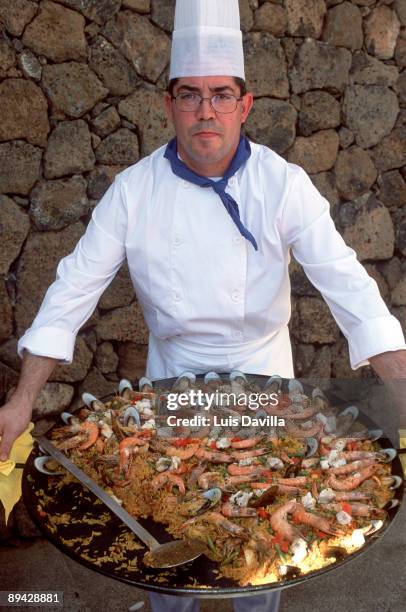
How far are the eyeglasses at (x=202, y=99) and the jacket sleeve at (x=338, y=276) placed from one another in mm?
266

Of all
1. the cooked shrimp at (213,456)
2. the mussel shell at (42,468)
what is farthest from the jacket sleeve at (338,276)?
the mussel shell at (42,468)

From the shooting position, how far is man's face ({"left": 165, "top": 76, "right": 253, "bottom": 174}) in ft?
6.05

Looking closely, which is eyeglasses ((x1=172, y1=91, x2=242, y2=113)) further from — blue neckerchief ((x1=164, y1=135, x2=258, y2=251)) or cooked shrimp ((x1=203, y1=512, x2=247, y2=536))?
cooked shrimp ((x1=203, y1=512, x2=247, y2=536))

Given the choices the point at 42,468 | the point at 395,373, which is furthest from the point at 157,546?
the point at 395,373

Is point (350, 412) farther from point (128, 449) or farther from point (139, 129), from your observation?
point (139, 129)

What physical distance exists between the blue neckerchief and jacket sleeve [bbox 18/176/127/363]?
0.19 m

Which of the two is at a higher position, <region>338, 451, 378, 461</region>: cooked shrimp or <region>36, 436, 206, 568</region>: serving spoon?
<region>338, 451, 378, 461</region>: cooked shrimp

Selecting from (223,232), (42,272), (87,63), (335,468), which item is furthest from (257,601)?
(87,63)

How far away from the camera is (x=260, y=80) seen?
317 centimetres

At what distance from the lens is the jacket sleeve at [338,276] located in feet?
5.62

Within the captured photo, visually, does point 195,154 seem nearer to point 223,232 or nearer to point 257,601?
point 223,232

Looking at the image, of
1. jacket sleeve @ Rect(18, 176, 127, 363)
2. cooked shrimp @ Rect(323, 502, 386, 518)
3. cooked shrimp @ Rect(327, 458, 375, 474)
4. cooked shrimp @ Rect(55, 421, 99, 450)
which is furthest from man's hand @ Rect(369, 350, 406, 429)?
jacket sleeve @ Rect(18, 176, 127, 363)

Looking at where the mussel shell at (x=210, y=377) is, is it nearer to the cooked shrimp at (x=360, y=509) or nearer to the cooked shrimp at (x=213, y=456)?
the cooked shrimp at (x=213, y=456)

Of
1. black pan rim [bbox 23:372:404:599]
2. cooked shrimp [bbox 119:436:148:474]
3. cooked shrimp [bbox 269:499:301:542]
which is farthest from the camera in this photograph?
cooked shrimp [bbox 119:436:148:474]
